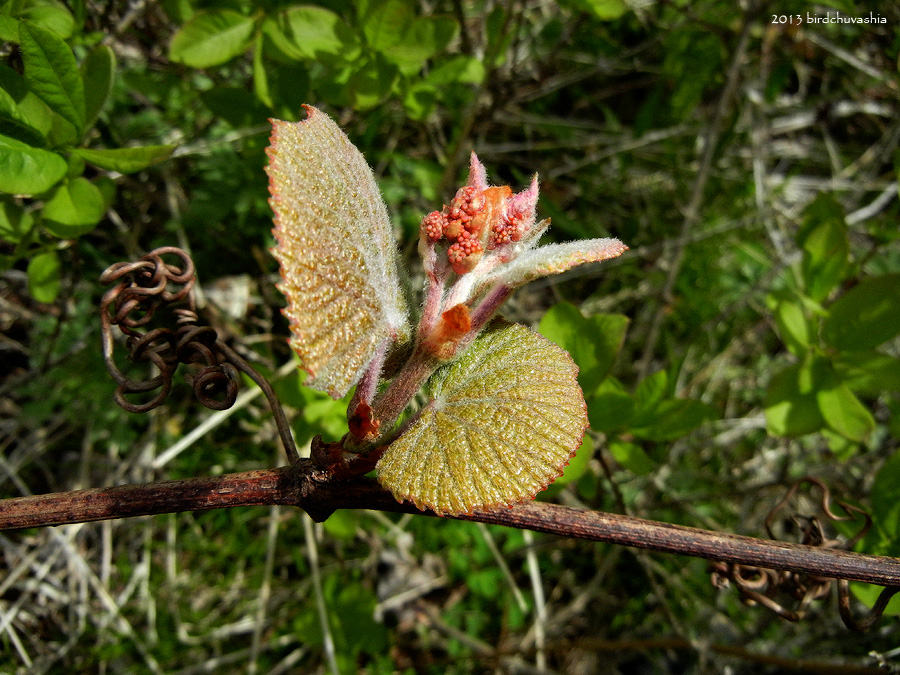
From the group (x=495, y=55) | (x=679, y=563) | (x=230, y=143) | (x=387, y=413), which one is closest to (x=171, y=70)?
(x=230, y=143)

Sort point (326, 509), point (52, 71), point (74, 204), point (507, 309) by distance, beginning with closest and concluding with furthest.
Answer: point (326, 509), point (52, 71), point (74, 204), point (507, 309)

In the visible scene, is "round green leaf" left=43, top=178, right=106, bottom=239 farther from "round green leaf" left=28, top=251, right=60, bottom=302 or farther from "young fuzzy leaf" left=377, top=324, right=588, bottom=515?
"young fuzzy leaf" left=377, top=324, right=588, bottom=515

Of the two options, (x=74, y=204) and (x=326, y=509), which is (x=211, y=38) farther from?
(x=326, y=509)

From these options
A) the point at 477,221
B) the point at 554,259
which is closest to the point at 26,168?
the point at 477,221

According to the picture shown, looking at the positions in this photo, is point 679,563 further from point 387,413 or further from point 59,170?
point 59,170

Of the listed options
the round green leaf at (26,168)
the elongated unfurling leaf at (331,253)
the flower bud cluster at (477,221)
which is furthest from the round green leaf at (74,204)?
the flower bud cluster at (477,221)

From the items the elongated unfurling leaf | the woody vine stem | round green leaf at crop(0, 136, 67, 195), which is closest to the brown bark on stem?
the woody vine stem

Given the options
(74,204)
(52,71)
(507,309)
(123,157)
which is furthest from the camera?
(507,309)
